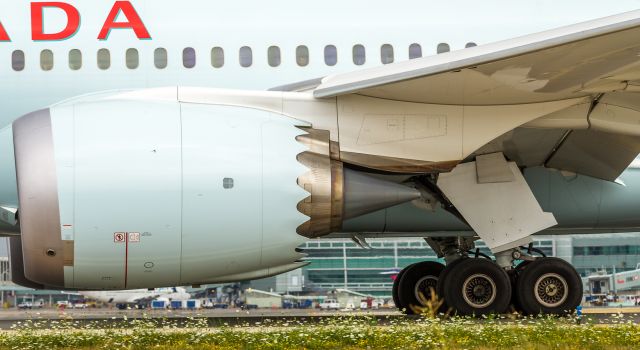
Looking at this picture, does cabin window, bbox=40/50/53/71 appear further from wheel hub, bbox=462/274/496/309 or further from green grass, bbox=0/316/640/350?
wheel hub, bbox=462/274/496/309

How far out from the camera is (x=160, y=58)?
39.4ft

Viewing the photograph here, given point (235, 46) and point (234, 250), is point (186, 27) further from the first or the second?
point (234, 250)

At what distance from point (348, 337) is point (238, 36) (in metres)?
5.27

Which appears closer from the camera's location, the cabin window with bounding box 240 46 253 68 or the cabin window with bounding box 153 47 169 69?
the cabin window with bounding box 153 47 169 69

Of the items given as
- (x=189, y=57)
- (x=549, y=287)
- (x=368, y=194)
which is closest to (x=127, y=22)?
(x=189, y=57)

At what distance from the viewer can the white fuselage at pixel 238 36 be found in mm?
11875

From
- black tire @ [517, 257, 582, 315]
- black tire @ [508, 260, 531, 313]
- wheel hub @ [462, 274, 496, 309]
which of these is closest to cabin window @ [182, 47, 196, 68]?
wheel hub @ [462, 274, 496, 309]

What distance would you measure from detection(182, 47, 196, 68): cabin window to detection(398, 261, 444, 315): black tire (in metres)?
4.18

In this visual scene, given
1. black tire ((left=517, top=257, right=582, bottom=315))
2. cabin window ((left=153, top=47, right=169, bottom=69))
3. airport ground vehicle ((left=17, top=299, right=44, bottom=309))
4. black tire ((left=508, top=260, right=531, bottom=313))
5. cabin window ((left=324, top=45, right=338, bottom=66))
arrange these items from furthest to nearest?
airport ground vehicle ((left=17, top=299, right=44, bottom=309)), cabin window ((left=324, top=45, right=338, bottom=66)), cabin window ((left=153, top=47, right=169, bottom=69)), black tire ((left=508, top=260, right=531, bottom=313)), black tire ((left=517, top=257, right=582, bottom=315))

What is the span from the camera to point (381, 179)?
1079 centimetres

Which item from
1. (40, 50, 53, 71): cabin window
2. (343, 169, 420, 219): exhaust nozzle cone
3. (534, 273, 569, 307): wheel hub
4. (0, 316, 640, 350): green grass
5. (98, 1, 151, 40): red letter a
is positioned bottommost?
(0, 316, 640, 350): green grass

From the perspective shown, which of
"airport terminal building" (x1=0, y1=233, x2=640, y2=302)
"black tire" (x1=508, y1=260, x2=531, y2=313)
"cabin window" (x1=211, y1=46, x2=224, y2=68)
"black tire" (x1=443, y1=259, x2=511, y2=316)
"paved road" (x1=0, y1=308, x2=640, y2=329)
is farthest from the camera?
"airport terminal building" (x1=0, y1=233, x2=640, y2=302)

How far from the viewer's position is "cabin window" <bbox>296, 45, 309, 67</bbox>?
12203 millimetres

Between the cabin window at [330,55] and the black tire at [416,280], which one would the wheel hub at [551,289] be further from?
the cabin window at [330,55]
